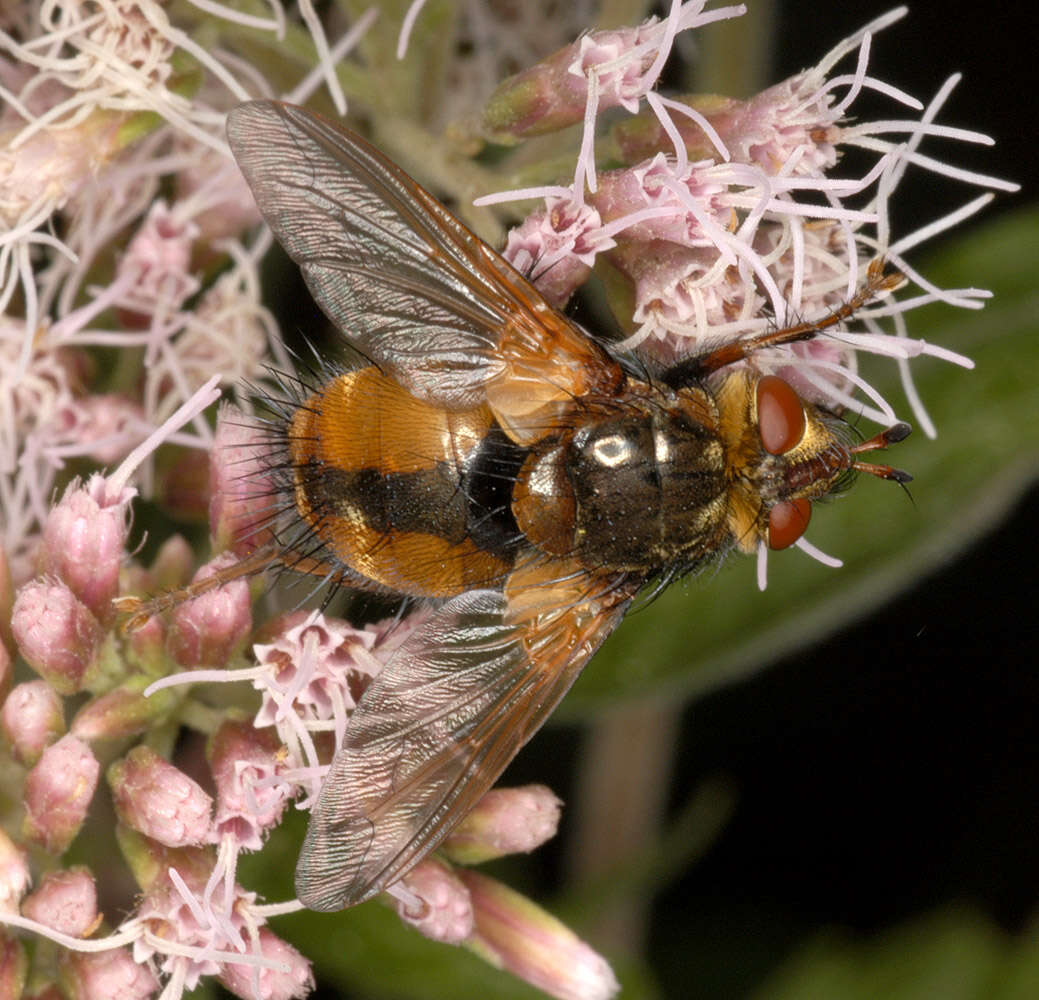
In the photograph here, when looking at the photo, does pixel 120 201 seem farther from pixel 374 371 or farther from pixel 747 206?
pixel 747 206

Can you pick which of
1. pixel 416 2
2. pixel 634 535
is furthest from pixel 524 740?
pixel 416 2

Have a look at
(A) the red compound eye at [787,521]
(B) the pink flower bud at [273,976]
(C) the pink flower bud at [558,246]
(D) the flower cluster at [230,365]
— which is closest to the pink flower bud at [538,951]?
(D) the flower cluster at [230,365]

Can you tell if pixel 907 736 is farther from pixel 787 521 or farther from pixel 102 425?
pixel 102 425

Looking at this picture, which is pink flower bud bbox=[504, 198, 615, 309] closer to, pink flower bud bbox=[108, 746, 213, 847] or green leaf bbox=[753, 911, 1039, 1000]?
pink flower bud bbox=[108, 746, 213, 847]

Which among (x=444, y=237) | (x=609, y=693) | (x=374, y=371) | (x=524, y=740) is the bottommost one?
(x=609, y=693)

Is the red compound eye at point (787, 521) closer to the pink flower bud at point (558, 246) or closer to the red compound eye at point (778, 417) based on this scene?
the red compound eye at point (778, 417)

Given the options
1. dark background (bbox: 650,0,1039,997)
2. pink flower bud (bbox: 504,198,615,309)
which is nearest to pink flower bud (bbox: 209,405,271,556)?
pink flower bud (bbox: 504,198,615,309)
